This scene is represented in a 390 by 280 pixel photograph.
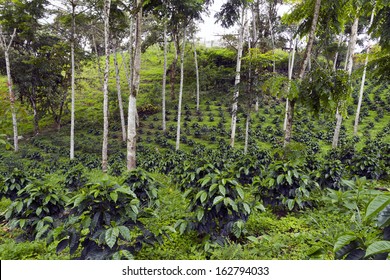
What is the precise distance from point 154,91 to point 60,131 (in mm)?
9204

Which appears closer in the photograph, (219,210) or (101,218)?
(101,218)

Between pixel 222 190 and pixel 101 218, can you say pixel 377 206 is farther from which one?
pixel 101 218

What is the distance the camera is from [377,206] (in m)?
1.62

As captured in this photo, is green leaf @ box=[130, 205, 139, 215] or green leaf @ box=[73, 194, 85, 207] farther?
green leaf @ box=[130, 205, 139, 215]

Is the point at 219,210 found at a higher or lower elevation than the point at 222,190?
lower

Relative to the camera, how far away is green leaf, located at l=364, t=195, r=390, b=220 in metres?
1.58

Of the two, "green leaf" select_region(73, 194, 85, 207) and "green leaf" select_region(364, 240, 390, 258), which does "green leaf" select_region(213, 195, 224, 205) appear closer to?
"green leaf" select_region(73, 194, 85, 207)

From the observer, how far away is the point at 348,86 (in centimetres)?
543

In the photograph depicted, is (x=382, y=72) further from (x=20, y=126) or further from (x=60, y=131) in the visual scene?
(x=20, y=126)

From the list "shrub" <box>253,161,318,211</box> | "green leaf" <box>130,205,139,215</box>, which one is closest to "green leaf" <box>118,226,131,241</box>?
"green leaf" <box>130,205,139,215</box>

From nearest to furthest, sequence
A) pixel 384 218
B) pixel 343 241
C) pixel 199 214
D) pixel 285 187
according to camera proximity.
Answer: pixel 384 218 → pixel 343 241 → pixel 199 214 → pixel 285 187

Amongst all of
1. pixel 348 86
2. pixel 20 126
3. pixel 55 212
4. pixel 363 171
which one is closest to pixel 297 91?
pixel 348 86

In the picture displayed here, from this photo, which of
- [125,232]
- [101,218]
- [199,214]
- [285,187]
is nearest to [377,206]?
[125,232]

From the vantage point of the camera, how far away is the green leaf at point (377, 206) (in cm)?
158
